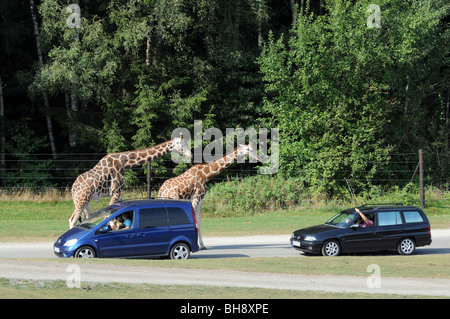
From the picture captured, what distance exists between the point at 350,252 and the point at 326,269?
402 cm

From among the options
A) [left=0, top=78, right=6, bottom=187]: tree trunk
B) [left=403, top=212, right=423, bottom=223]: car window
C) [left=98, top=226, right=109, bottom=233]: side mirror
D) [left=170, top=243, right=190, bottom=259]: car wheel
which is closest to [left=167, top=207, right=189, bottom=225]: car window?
[left=170, top=243, right=190, bottom=259]: car wheel

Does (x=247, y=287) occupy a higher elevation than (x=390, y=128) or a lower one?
lower

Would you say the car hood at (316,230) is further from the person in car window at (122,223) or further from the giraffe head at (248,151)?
the person in car window at (122,223)

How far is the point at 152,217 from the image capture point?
15961 millimetres

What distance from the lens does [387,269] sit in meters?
13.9

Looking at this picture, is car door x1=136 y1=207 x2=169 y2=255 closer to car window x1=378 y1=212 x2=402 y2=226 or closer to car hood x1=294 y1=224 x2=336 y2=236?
car hood x1=294 y1=224 x2=336 y2=236

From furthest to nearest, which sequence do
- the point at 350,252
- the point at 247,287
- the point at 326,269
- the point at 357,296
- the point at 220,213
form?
the point at 220,213, the point at 350,252, the point at 326,269, the point at 247,287, the point at 357,296

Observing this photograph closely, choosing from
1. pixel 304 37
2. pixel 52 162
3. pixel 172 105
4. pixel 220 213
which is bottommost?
pixel 220 213

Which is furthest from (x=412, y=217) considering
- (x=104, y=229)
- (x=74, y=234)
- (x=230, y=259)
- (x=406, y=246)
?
(x=74, y=234)

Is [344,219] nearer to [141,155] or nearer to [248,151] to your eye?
[248,151]

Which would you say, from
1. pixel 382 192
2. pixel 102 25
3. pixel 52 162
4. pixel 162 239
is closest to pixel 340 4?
pixel 382 192

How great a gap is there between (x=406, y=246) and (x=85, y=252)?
9.65 meters

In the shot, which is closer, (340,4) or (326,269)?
(326,269)

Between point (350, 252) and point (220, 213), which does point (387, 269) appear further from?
point (220, 213)
